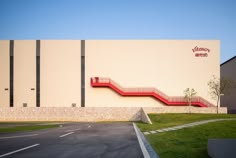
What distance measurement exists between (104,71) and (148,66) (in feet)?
24.2

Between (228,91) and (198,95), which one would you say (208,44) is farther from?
(228,91)

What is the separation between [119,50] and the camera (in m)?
37.0

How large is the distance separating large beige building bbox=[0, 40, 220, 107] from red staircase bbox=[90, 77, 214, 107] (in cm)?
18

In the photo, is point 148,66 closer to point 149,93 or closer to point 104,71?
point 149,93

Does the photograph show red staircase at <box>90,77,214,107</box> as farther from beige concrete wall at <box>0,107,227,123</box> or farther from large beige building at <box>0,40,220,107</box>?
beige concrete wall at <box>0,107,227,123</box>

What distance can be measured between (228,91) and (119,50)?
23040mm

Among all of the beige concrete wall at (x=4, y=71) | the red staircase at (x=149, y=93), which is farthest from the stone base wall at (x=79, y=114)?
the beige concrete wall at (x=4, y=71)

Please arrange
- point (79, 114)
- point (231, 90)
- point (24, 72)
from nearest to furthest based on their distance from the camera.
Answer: point (79, 114)
point (24, 72)
point (231, 90)

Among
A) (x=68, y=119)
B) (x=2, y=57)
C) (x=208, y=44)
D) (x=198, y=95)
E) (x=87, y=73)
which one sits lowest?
(x=68, y=119)

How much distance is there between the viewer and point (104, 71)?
36594 millimetres

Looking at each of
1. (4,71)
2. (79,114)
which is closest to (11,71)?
(4,71)

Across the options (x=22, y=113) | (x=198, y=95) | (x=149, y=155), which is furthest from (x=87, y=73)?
(x=149, y=155)

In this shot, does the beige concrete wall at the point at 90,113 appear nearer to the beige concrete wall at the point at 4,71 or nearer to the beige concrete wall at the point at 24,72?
the beige concrete wall at the point at 24,72

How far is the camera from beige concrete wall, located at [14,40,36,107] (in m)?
37.0
